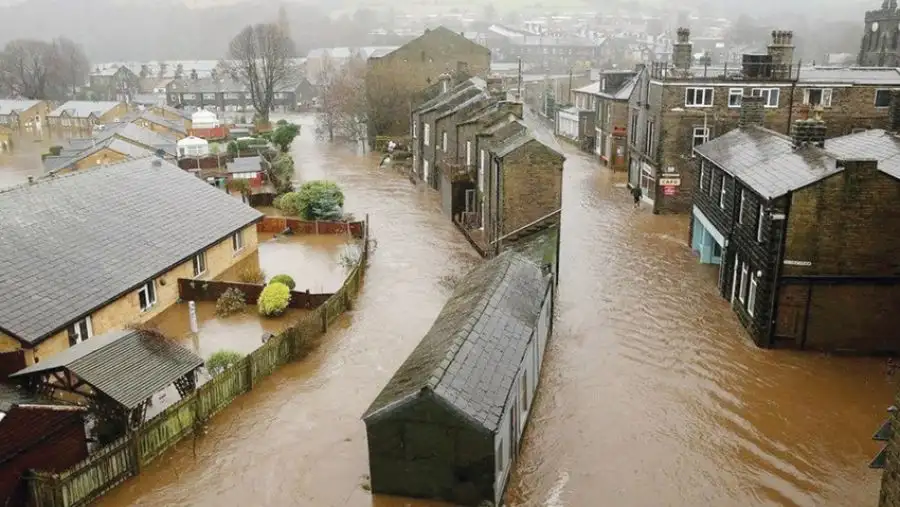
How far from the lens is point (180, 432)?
16391mm

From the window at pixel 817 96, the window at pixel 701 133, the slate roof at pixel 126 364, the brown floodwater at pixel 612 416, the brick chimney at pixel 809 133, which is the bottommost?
the brown floodwater at pixel 612 416

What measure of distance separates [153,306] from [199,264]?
328 cm

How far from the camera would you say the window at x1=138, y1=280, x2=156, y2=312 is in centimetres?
2379

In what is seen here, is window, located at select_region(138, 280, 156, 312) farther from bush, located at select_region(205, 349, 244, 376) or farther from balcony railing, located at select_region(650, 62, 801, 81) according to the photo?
balcony railing, located at select_region(650, 62, 801, 81)

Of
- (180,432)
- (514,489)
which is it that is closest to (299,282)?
(180,432)

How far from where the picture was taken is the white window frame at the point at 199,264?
2690cm

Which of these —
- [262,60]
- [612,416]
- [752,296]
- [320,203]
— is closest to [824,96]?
[752,296]

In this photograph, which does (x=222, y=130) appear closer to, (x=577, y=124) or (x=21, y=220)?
(x=577, y=124)

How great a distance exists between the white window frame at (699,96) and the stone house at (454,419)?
25516 mm

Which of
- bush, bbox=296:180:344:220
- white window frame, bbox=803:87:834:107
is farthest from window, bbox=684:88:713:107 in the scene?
bush, bbox=296:180:344:220

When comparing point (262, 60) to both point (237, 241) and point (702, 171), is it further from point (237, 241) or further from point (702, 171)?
point (702, 171)

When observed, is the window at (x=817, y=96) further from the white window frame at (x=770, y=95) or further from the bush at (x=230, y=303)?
the bush at (x=230, y=303)

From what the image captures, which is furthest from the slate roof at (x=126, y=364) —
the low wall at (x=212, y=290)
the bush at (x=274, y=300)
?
the low wall at (x=212, y=290)

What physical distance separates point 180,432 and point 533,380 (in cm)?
858
